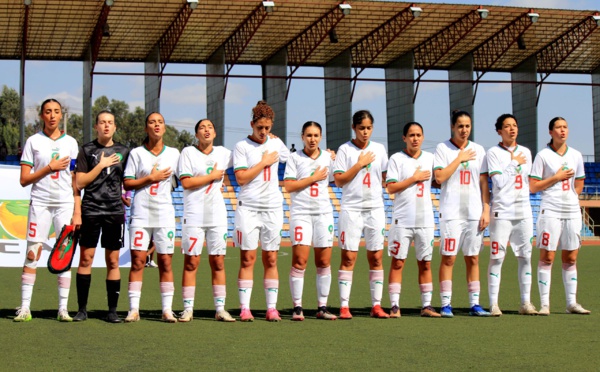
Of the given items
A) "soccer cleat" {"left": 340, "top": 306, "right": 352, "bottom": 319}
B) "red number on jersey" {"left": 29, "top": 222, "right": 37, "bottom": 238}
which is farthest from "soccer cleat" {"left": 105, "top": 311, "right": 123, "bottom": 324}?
"soccer cleat" {"left": 340, "top": 306, "right": 352, "bottom": 319}

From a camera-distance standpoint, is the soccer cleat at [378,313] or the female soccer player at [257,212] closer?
the female soccer player at [257,212]

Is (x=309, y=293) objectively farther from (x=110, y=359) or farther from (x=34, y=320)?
(x=110, y=359)

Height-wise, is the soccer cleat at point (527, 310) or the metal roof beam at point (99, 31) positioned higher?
the metal roof beam at point (99, 31)

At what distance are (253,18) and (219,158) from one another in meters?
25.3

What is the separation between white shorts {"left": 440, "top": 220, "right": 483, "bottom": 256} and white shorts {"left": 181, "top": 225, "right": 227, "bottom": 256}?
7.24 feet

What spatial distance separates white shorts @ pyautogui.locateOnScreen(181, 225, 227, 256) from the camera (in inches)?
331

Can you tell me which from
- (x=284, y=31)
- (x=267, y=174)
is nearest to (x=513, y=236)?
(x=267, y=174)

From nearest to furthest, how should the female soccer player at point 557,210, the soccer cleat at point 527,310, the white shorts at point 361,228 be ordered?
the white shorts at point 361,228 → the soccer cleat at point 527,310 → the female soccer player at point 557,210

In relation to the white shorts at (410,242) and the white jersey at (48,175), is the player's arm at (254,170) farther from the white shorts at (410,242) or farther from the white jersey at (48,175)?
the white jersey at (48,175)

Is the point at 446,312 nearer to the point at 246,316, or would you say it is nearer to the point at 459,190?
the point at 459,190

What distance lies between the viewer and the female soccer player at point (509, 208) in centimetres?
919

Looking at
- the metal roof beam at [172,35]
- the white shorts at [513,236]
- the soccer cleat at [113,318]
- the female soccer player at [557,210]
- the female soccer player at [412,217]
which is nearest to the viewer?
the soccer cleat at [113,318]

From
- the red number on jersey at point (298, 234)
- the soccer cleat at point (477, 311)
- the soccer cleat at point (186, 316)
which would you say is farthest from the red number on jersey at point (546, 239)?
the soccer cleat at point (186, 316)

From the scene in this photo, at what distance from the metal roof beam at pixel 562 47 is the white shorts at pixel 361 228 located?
95.5ft
